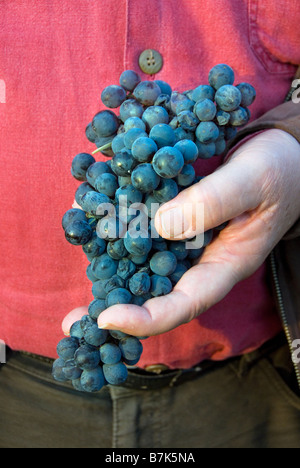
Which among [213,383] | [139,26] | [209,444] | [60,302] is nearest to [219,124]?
[139,26]

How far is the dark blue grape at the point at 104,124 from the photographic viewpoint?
71 centimetres

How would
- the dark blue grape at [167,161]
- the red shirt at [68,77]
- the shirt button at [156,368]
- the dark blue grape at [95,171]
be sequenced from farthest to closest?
the shirt button at [156,368] < the red shirt at [68,77] < the dark blue grape at [95,171] < the dark blue grape at [167,161]

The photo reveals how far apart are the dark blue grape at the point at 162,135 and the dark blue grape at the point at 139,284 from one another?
231 mm

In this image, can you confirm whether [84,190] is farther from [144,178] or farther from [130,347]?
[130,347]

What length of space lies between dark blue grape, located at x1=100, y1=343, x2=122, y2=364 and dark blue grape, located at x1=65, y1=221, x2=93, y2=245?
19cm

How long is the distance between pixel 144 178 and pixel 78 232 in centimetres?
15

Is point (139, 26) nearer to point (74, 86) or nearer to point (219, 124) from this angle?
point (74, 86)

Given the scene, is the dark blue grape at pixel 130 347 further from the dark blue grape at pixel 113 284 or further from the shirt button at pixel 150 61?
the shirt button at pixel 150 61

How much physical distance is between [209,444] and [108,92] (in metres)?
1.07

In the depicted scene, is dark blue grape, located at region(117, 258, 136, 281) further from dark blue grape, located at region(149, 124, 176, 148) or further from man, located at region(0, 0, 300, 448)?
dark blue grape, located at region(149, 124, 176, 148)

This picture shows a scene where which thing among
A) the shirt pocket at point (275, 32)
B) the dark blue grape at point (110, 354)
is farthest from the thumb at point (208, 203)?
the shirt pocket at point (275, 32)

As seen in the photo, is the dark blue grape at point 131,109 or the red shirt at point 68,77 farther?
the red shirt at point 68,77

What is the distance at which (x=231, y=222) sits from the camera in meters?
0.78

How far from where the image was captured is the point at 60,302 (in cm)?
97
